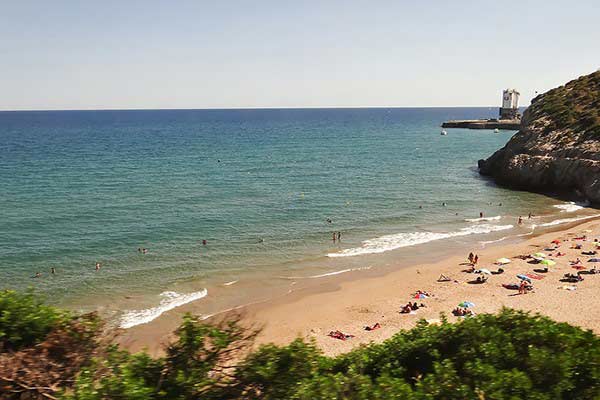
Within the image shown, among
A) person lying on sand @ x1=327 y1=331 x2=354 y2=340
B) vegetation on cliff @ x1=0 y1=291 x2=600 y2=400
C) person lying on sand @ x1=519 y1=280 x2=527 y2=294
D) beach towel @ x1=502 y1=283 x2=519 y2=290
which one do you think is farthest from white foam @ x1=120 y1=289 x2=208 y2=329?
person lying on sand @ x1=519 y1=280 x2=527 y2=294

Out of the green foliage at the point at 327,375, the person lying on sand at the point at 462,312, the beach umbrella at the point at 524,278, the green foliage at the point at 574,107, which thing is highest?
the green foliage at the point at 574,107

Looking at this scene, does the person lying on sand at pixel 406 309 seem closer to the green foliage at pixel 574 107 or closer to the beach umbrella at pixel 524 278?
the beach umbrella at pixel 524 278

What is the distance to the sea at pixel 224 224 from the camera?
25.3m

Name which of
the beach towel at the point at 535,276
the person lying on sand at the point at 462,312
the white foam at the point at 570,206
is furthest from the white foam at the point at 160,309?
the white foam at the point at 570,206

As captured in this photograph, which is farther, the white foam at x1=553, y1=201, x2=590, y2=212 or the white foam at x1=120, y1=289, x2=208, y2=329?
the white foam at x1=553, y1=201, x2=590, y2=212

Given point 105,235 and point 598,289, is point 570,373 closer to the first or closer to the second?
point 598,289

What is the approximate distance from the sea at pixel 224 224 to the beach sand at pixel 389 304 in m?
1.26

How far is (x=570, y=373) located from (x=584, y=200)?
41659mm

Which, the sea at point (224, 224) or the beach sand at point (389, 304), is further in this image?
the sea at point (224, 224)

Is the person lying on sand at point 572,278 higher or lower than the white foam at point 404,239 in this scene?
higher

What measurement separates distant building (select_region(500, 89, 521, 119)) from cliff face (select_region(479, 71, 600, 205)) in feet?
252

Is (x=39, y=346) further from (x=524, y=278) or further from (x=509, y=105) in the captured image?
(x=509, y=105)

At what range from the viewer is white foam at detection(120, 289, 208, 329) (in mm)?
21109

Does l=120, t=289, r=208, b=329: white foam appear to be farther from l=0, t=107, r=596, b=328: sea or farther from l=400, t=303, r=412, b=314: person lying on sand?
l=400, t=303, r=412, b=314: person lying on sand
